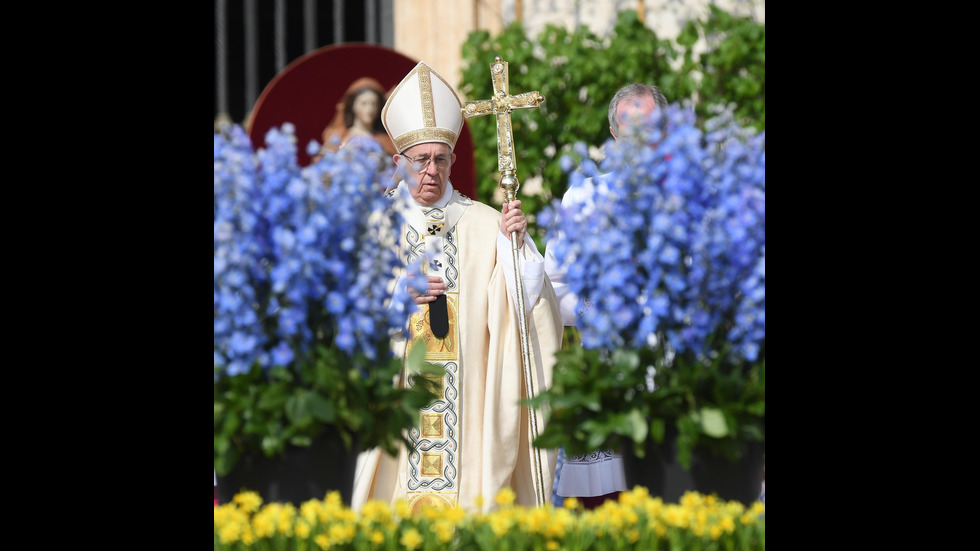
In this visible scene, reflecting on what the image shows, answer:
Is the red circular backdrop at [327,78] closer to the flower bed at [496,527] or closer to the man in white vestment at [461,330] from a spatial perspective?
the man in white vestment at [461,330]

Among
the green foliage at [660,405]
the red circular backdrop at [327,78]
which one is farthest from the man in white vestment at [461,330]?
the red circular backdrop at [327,78]

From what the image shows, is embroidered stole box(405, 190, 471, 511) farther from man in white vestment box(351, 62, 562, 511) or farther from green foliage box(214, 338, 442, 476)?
green foliage box(214, 338, 442, 476)

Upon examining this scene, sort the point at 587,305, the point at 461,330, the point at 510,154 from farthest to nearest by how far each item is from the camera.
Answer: the point at 461,330
the point at 510,154
the point at 587,305

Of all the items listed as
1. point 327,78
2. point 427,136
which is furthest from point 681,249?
point 327,78

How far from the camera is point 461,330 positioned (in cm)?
359

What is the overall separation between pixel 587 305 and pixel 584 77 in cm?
195

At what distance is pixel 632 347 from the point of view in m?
3.04

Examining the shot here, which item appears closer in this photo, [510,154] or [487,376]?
[510,154]

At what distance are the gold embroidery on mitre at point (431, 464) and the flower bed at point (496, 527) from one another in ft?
1.80

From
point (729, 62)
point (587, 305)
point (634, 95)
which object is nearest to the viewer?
point (587, 305)

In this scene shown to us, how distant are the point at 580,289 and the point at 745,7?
4.10ft

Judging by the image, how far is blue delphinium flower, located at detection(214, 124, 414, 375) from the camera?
2.94m

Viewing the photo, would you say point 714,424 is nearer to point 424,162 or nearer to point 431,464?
point 431,464

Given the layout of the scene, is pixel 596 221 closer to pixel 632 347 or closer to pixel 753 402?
pixel 632 347
